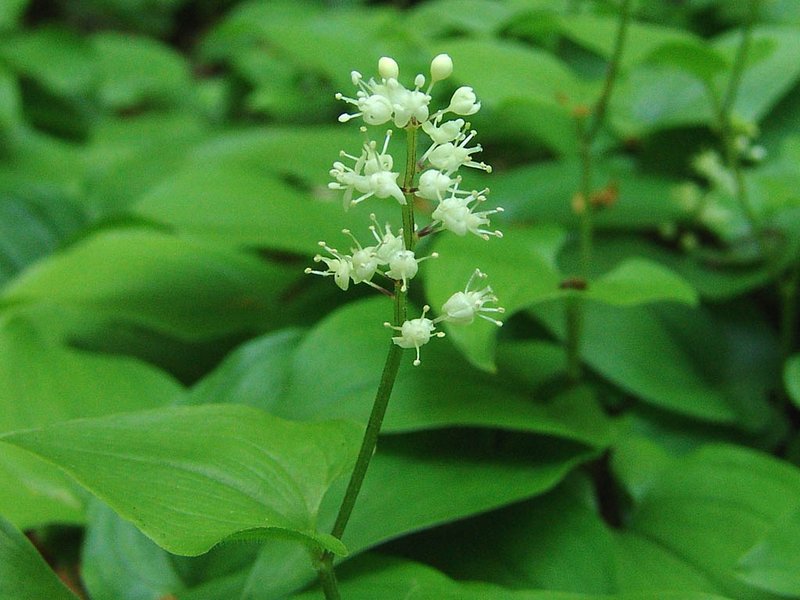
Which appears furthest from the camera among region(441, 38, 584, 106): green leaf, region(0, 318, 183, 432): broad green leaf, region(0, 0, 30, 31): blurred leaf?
region(0, 0, 30, 31): blurred leaf

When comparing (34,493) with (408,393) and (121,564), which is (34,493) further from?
(408,393)

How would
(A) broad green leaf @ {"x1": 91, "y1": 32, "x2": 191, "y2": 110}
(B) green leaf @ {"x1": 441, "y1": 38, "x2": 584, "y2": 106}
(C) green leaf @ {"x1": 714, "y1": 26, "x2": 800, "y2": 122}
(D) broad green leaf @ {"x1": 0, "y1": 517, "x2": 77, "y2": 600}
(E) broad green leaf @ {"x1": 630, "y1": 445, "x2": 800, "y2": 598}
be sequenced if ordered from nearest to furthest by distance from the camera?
(D) broad green leaf @ {"x1": 0, "y1": 517, "x2": 77, "y2": 600}
(E) broad green leaf @ {"x1": 630, "y1": 445, "x2": 800, "y2": 598}
(B) green leaf @ {"x1": 441, "y1": 38, "x2": 584, "y2": 106}
(C) green leaf @ {"x1": 714, "y1": 26, "x2": 800, "y2": 122}
(A) broad green leaf @ {"x1": 91, "y1": 32, "x2": 191, "y2": 110}

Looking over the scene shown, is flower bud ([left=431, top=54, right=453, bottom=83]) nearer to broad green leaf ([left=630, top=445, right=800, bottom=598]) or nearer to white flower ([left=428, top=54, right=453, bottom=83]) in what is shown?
white flower ([left=428, top=54, right=453, bottom=83])

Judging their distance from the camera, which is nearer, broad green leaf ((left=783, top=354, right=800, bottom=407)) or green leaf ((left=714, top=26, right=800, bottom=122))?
broad green leaf ((left=783, top=354, right=800, bottom=407))

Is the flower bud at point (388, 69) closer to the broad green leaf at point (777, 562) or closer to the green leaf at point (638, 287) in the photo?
the green leaf at point (638, 287)

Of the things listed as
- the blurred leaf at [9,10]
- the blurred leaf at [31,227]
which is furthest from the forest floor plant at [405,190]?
the blurred leaf at [9,10]

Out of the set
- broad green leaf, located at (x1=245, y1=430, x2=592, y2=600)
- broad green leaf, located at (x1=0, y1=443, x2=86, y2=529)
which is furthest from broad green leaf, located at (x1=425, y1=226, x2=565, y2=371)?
broad green leaf, located at (x1=0, y1=443, x2=86, y2=529)
